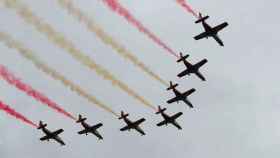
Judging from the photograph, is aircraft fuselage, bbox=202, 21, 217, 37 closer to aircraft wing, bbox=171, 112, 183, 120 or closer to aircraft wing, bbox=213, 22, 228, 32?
aircraft wing, bbox=213, 22, 228, 32

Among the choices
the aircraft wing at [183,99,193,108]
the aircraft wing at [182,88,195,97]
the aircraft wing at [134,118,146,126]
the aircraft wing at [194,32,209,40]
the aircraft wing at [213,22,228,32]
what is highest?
the aircraft wing at [213,22,228,32]

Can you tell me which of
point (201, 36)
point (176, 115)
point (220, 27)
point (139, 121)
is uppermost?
point (220, 27)

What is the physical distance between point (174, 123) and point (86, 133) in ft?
33.7

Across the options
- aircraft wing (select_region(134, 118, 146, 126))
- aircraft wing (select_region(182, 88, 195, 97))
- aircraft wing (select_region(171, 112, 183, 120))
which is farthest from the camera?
aircraft wing (select_region(171, 112, 183, 120))

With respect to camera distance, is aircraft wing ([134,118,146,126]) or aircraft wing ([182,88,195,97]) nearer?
aircraft wing ([182,88,195,97])

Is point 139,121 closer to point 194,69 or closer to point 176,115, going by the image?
point 176,115

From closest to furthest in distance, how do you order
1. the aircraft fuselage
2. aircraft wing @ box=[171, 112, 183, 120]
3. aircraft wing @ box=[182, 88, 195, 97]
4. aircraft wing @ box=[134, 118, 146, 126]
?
the aircraft fuselage → aircraft wing @ box=[182, 88, 195, 97] → aircraft wing @ box=[134, 118, 146, 126] → aircraft wing @ box=[171, 112, 183, 120]

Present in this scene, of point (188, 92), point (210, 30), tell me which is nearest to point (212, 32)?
point (210, 30)

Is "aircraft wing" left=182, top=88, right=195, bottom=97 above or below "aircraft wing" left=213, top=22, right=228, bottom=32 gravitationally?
below

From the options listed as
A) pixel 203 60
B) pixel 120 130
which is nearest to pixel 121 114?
pixel 120 130

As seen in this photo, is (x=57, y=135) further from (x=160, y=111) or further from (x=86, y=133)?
(x=160, y=111)

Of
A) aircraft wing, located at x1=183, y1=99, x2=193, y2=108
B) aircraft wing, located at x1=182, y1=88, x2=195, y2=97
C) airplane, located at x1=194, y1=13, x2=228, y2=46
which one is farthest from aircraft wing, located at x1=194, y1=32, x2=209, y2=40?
aircraft wing, located at x1=183, y1=99, x2=193, y2=108

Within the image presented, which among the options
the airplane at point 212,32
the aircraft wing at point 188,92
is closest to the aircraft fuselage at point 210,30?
the airplane at point 212,32

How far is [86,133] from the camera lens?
420ft
